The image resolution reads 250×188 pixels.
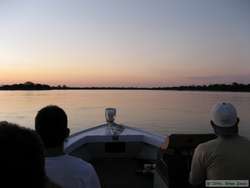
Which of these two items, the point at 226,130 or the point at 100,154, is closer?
the point at 226,130

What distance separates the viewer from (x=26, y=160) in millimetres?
965

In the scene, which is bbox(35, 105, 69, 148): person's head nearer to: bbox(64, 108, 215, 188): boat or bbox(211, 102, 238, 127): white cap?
bbox(211, 102, 238, 127): white cap

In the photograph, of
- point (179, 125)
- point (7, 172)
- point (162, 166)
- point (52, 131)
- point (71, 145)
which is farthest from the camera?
point (179, 125)

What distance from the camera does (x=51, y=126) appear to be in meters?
2.02

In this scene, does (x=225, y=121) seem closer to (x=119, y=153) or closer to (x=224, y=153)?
(x=224, y=153)

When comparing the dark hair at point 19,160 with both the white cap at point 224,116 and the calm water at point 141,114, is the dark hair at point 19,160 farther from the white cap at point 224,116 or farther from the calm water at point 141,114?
the calm water at point 141,114

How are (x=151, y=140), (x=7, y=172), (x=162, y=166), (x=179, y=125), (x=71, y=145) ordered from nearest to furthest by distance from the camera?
1. (x=7, y=172)
2. (x=162, y=166)
3. (x=71, y=145)
4. (x=151, y=140)
5. (x=179, y=125)

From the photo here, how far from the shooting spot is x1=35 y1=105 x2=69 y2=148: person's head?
79.4 inches

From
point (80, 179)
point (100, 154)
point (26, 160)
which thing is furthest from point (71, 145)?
point (26, 160)

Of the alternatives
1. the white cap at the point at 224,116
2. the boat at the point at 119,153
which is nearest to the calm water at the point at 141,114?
the boat at the point at 119,153

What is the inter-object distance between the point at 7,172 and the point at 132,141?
18.0 feet

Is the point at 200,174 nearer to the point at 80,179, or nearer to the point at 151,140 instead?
the point at 80,179

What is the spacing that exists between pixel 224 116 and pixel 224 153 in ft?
0.86

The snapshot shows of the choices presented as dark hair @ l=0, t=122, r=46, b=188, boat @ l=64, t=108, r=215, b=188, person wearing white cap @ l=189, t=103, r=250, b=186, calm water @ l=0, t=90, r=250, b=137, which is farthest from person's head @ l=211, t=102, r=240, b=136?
calm water @ l=0, t=90, r=250, b=137
